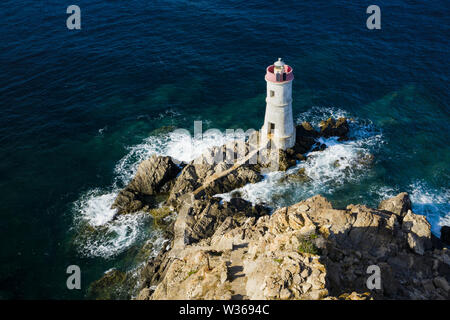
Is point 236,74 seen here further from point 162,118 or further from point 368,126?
point 368,126

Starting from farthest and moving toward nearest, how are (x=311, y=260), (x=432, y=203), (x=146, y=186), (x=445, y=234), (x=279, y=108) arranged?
(x=279, y=108) → (x=146, y=186) → (x=432, y=203) → (x=445, y=234) → (x=311, y=260)

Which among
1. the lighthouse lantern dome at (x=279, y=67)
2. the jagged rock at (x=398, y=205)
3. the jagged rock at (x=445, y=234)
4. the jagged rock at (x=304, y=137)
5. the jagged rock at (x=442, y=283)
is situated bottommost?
the jagged rock at (x=445, y=234)

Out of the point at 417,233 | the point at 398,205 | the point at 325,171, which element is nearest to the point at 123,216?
the point at 325,171

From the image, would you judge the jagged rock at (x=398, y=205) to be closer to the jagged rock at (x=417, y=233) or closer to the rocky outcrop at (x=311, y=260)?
the rocky outcrop at (x=311, y=260)

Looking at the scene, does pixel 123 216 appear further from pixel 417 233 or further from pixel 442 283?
pixel 442 283

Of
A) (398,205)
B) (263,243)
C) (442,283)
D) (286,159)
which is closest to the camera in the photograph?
(263,243)

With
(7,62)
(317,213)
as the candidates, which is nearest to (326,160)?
(317,213)

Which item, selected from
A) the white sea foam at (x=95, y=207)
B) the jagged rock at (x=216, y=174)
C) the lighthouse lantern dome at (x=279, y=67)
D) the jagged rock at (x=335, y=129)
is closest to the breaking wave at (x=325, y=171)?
the jagged rock at (x=335, y=129)
